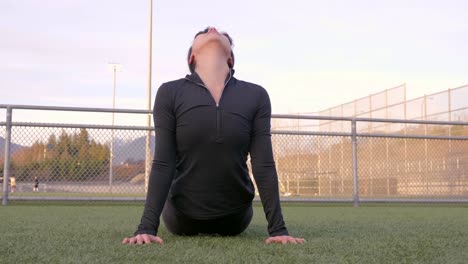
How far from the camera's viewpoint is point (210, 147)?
264 cm

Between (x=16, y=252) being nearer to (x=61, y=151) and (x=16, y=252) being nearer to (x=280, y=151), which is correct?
(x=61, y=151)

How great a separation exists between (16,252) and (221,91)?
1157 mm

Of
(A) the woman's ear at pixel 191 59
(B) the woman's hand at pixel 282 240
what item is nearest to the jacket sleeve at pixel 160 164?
(A) the woman's ear at pixel 191 59

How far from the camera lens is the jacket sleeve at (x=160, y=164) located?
2592mm

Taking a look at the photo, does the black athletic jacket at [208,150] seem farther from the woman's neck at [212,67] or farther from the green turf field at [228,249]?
the green turf field at [228,249]

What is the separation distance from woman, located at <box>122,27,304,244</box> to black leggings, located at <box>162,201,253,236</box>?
1.6 inches

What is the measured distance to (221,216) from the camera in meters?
2.84

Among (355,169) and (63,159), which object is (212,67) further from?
(355,169)

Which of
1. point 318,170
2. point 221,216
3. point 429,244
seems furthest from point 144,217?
point 318,170

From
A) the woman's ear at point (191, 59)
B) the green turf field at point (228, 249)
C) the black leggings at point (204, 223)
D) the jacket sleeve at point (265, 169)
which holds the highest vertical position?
the woman's ear at point (191, 59)

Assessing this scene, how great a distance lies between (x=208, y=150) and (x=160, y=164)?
0.24m

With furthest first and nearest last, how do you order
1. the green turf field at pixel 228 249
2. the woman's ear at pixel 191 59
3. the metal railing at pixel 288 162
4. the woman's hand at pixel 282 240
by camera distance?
the metal railing at pixel 288 162 → the woman's ear at pixel 191 59 → the woman's hand at pixel 282 240 → the green turf field at pixel 228 249

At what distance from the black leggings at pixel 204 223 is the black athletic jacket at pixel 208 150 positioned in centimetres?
11

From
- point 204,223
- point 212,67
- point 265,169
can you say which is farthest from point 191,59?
point 204,223
